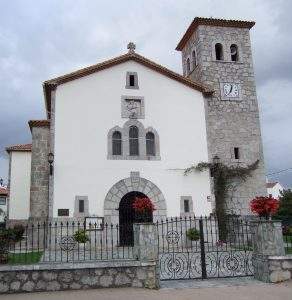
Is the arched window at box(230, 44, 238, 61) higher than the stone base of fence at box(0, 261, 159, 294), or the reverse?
the arched window at box(230, 44, 238, 61)

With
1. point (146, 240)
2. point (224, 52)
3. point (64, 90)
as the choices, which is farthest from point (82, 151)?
point (224, 52)

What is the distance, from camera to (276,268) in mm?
9695

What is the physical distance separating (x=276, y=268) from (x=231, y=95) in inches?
509

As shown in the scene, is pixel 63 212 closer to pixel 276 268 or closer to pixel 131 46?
pixel 131 46

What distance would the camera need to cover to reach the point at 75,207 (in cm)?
1648

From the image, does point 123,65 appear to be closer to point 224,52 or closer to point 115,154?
point 115,154

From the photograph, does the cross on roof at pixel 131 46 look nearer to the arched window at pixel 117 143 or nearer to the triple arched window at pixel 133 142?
the triple arched window at pixel 133 142

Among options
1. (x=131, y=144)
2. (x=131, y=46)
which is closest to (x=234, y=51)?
(x=131, y=46)

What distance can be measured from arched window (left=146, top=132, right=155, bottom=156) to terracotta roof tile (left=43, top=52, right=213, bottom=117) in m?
3.15

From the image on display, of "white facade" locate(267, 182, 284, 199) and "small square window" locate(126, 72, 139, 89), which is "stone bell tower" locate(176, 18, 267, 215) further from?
"white facade" locate(267, 182, 284, 199)

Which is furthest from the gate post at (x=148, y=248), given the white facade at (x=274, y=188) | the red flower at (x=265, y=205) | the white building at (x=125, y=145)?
the white facade at (x=274, y=188)

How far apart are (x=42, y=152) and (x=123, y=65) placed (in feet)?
18.0

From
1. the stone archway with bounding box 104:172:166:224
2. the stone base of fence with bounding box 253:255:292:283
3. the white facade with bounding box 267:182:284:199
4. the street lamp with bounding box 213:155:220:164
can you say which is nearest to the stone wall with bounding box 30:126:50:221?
the stone archway with bounding box 104:172:166:224

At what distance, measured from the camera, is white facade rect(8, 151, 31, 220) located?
81.2ft
